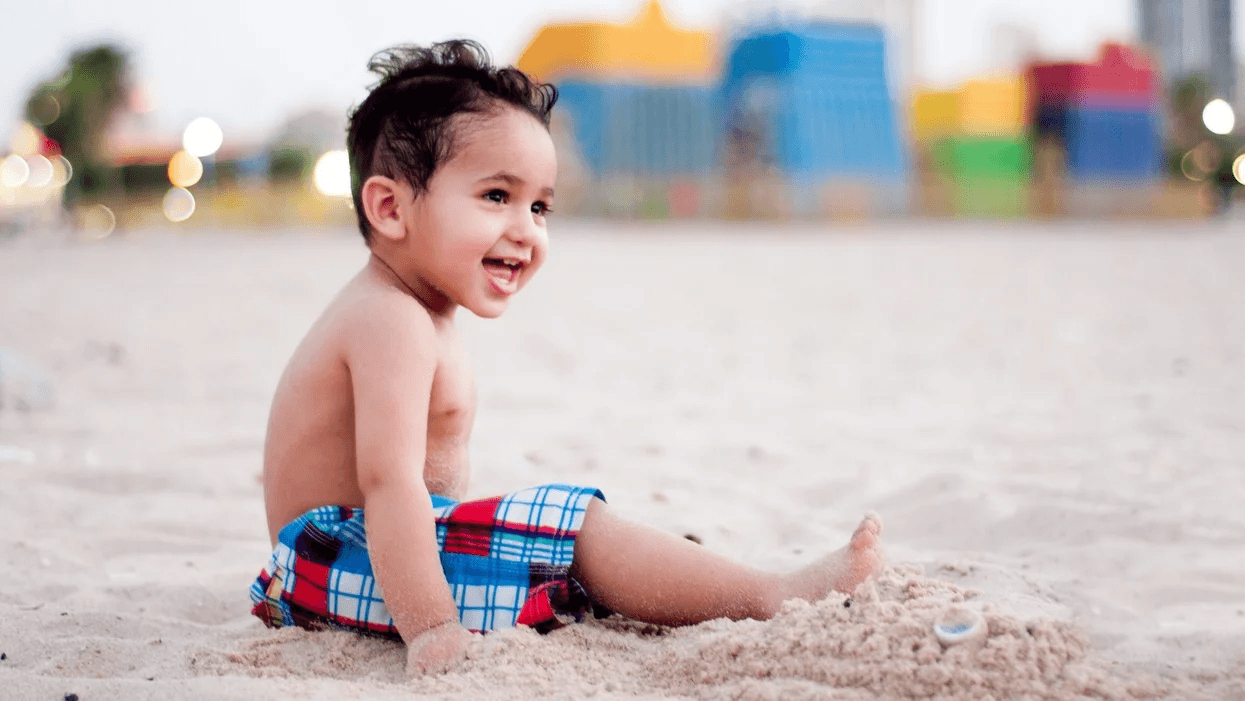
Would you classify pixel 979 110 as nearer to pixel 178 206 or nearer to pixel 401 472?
pixel 178 206

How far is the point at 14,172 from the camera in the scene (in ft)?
93.7

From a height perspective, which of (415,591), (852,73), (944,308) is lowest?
(415,591)

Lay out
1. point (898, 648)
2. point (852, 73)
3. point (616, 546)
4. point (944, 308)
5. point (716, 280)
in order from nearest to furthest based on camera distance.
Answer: point (898, 648), point (616, 546), point (944, 308), point (716, 280), point (852, 73)

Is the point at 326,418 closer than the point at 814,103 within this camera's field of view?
Yes

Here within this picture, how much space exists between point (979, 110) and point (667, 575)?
61.6ft

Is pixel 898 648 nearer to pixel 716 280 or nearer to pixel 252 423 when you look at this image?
pixel 252 423

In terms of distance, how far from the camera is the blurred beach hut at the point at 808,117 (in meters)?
16.1

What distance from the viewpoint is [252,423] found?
3.42 metres

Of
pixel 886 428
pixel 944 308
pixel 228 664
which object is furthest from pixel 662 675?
pixel 944 308

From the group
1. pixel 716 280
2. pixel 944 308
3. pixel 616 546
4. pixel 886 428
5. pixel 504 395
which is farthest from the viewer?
pixel 716 280

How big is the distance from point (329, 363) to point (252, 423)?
188 cm

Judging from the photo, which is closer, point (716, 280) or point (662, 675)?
point (662, 675)

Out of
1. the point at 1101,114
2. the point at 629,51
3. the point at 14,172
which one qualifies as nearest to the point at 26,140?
the point at 14,172

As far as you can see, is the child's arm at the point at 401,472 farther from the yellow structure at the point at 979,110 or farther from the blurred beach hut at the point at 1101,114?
the blurred beach hut at the point at 1101,114
